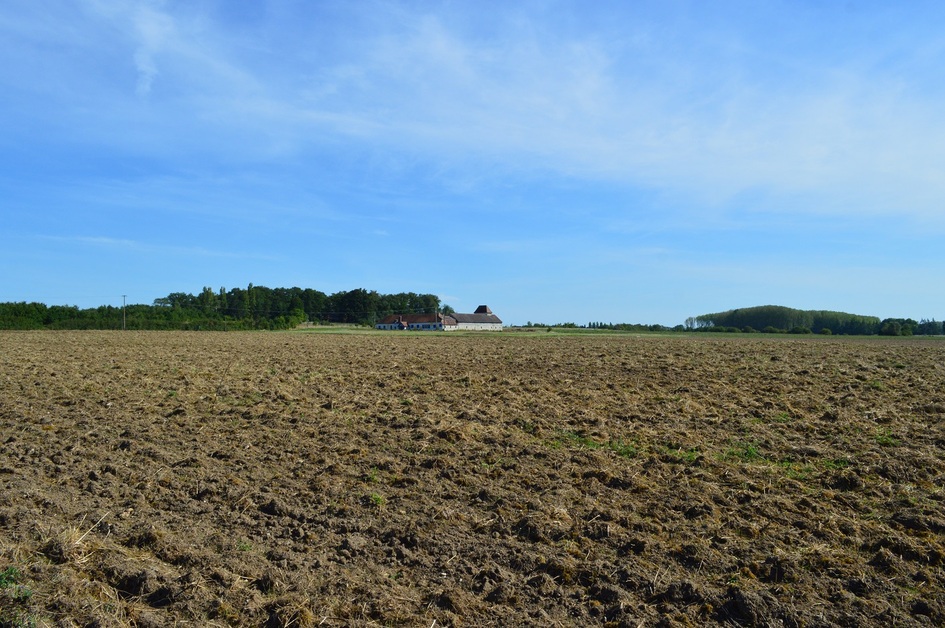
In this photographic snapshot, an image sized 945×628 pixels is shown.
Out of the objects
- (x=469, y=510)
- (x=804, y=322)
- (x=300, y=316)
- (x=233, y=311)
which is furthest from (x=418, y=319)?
(x=469, y=510)

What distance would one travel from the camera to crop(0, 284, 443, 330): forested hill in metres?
78.6

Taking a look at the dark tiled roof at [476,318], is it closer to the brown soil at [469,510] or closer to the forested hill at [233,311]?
the forested hill at [233,311]

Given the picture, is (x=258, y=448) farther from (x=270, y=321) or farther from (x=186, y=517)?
(x=270, y=321)

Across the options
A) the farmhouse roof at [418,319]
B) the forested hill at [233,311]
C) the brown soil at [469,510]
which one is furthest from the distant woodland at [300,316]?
the brown soil at [469,510]

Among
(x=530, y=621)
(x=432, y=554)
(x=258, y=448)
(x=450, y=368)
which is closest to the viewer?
(x=530, y=621)

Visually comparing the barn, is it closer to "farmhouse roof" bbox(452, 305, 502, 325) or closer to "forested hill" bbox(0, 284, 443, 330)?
"farmhouse roof" bbox(452, 305, 502, 325)

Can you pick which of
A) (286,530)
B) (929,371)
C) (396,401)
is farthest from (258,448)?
(929,371)

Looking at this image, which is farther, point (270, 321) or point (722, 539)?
point (270, 321)

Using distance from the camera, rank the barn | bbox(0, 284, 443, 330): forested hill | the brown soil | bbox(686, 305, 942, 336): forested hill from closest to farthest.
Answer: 1. the brown soil
2. bbox(0, 284, 443, 330): forested hill
3. bbox(686, 305, 942, 336): forested hill
4. the barn

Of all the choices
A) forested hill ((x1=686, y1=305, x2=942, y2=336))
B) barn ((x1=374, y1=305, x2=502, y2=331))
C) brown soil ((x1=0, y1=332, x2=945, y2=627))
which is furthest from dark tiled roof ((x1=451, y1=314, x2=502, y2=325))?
brown soil ((x1=0, y1=332, x2=945, y2=627))

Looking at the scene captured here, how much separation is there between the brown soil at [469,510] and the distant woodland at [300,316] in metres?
74.9

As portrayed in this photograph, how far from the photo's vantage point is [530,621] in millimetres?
4809

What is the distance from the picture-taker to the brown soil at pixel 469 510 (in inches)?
198

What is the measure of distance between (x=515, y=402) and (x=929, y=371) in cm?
1616
